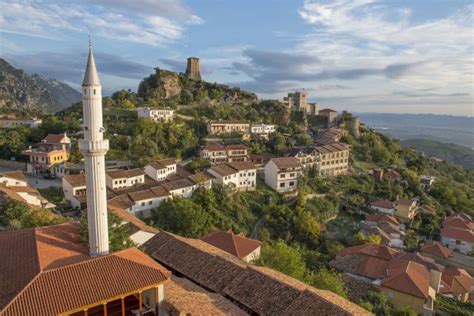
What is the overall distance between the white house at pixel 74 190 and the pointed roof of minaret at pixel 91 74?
78.8ft

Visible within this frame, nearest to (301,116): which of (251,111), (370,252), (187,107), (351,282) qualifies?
(251,111)

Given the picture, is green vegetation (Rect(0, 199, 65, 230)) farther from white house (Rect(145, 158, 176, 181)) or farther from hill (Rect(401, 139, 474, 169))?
hill (Rect(401, 139, 474, 169))

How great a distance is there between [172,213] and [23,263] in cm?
A: 2132

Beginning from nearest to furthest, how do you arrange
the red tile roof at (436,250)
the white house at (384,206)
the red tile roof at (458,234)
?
the red tile roof at (436,250) → the red tile roof at (458,234) → the white house at (384,206)

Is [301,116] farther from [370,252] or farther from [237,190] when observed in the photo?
[370,252]

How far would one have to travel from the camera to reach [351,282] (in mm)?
29062

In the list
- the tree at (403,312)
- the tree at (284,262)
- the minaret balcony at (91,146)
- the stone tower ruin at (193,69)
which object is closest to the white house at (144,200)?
the tree at (284,262)

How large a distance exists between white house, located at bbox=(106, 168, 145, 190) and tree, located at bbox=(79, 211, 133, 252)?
21.0 metres

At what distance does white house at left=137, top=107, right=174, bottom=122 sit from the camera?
62.9 meters

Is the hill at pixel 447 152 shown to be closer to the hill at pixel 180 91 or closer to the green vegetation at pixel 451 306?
the hill at pixel 180 91


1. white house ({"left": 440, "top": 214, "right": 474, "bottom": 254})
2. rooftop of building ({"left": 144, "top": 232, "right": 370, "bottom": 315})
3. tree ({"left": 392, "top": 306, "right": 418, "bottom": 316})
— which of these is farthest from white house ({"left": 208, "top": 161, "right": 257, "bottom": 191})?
white house ({"left": 440, "top": 214, "right": 474, "bottom": 254})

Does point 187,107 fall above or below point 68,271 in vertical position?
above

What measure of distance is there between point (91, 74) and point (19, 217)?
14.4m

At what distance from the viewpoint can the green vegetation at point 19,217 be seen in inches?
Result: 874
